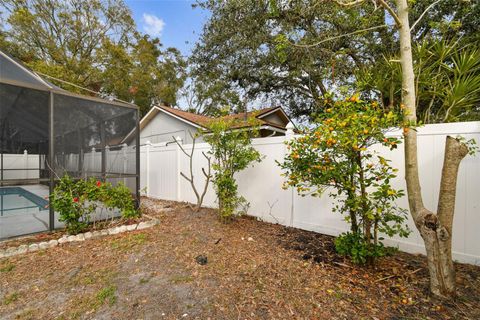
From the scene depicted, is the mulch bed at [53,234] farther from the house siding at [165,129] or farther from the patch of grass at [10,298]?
the house siding at [165,129]

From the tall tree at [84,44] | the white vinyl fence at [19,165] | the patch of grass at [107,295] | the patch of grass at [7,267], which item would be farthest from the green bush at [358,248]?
the tall tree at [84,44]

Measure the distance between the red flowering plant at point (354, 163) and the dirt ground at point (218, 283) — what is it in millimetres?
449

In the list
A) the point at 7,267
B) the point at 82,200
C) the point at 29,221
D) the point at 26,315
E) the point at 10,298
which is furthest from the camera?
the point at 29,221

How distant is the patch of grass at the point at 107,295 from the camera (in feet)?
7.06

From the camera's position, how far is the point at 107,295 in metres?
2.24

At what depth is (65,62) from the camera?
13.7 m

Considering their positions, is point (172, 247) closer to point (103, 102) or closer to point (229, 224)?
point (229, 224)

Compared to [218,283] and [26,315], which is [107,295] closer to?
[26,315]

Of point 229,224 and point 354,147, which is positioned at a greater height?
point 354,147

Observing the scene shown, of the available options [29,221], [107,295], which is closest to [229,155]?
[107,295]

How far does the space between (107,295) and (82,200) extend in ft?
7.16

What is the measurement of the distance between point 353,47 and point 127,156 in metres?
8.38

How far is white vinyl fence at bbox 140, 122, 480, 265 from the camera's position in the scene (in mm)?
2676

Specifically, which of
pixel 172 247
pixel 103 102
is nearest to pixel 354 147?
pixel 172 247
